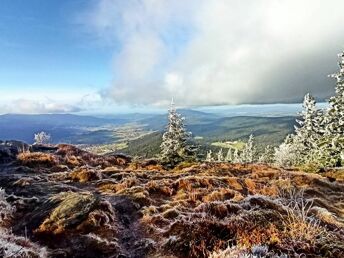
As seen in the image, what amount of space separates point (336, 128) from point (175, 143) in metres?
20.1

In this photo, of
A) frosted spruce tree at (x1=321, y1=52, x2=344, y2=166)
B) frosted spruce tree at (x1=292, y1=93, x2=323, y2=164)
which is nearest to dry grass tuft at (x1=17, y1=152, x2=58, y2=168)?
frosted spruce tree at (x1=321, y1=52, x2=344, y2=166)

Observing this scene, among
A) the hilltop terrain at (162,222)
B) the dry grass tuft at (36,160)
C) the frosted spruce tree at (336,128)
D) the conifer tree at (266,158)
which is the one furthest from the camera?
the conifer tree at (266,158)

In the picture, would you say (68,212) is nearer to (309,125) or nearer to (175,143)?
(175,143)

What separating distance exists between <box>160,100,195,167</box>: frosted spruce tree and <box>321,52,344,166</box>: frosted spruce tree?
17.1 m

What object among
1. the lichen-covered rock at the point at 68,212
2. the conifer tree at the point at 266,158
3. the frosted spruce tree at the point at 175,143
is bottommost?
the conifer tree at the point at 266,158

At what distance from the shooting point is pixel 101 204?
1152 cm

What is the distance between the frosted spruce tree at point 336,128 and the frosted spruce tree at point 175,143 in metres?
17.1

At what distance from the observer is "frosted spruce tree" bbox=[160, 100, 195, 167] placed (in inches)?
1673

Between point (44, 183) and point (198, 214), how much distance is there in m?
9.65

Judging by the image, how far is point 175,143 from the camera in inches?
1689

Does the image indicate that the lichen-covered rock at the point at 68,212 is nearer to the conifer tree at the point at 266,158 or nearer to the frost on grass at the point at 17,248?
the frost on grass at the point at 17,248

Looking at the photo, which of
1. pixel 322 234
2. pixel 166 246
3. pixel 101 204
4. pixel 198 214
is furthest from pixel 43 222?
pixel 322 234

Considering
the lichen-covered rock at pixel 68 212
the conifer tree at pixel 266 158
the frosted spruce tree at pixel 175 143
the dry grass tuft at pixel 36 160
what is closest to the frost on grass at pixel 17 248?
the lichen-covered rock at pixel 68 212

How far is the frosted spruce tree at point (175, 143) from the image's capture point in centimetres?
4250
